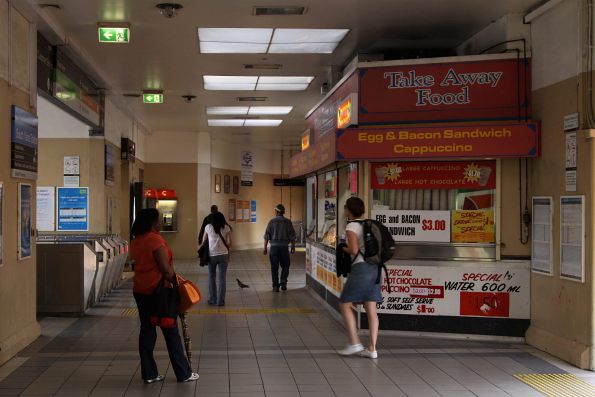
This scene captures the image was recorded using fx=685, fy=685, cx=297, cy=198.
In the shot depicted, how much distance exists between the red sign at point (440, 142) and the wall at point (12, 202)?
324cm

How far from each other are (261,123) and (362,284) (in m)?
11.1

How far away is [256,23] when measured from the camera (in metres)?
7.80

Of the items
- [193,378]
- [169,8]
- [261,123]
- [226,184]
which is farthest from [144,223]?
[226,184]

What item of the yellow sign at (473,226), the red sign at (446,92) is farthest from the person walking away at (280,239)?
the yellow sign at (473,226)

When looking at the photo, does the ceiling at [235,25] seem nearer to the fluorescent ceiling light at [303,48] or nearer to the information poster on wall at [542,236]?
the fluorescent ceiling light at [303,48]

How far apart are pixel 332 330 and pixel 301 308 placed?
175 cm

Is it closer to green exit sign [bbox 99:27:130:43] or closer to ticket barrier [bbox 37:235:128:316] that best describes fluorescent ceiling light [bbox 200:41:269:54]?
green exit sign [bbox 99:27:130:43]

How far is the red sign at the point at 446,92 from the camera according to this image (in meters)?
7.11

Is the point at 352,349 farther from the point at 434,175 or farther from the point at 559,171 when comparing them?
the point at 559,171

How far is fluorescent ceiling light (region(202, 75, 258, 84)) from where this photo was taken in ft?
36.2

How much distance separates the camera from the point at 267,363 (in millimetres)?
6160

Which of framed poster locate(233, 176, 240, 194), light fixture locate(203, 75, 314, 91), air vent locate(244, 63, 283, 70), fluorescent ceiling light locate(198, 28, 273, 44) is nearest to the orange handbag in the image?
fluorescent ceiling light locate(198, 28, 273, 44)

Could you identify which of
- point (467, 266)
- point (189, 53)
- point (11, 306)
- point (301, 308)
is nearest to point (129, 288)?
point (301, 308)

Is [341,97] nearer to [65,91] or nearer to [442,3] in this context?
[442,3]
